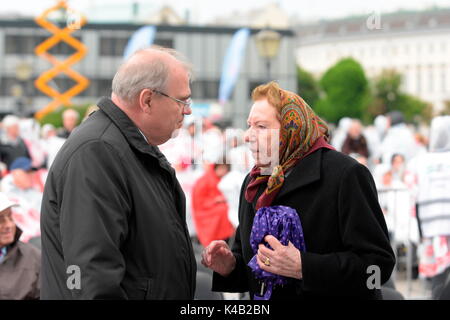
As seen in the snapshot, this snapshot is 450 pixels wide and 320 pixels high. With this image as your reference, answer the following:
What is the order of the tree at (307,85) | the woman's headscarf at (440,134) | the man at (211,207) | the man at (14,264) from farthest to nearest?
the tree at (307,85)
the man at (211,207)
the woman's headscarf at (440,134)
the man at (14,264)

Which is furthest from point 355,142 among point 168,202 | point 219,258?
point 168,202

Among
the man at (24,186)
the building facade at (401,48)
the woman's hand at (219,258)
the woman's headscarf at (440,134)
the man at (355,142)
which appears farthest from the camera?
the building facade at (401,48)

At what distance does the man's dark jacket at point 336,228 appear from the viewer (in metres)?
2.99

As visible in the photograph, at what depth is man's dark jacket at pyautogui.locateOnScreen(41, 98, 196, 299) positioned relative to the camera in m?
2.57

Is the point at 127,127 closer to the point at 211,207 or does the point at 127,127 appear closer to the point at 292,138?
the point at 292,138

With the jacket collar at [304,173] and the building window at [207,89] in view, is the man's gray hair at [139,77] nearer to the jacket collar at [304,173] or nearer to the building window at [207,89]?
the jacket collar at [304,173]

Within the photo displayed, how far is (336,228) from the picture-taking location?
306 cm

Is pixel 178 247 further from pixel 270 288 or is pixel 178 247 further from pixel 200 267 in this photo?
pixel 200 267

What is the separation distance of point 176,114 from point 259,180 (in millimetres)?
473

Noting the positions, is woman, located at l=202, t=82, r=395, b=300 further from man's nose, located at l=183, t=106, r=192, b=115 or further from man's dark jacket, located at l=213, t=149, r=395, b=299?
man's nose, located at l=183, t=106, r=192, b=115

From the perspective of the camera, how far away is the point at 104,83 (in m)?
67.2

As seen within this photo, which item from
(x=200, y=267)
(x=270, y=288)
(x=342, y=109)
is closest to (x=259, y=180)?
(x=270, y=288)

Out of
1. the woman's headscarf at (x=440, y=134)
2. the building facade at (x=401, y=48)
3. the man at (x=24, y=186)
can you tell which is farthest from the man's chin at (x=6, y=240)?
the building facade at (x=401, y=48)

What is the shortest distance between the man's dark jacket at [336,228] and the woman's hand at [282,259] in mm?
30
